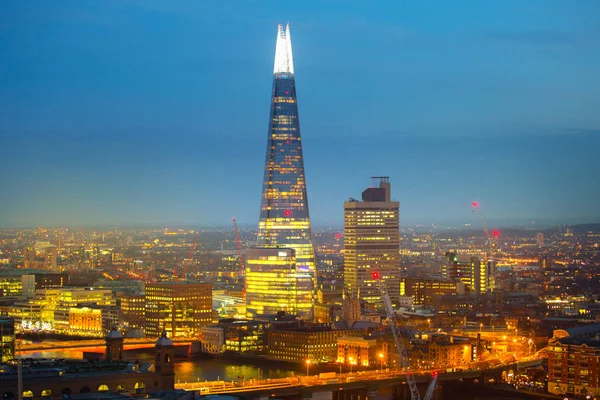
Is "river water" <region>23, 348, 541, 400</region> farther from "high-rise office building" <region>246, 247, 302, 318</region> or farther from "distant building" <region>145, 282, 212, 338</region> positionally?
"high-rise office building" <region>246, 247, 302, 318</region>

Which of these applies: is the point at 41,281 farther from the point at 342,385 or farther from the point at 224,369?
the point at 342,385

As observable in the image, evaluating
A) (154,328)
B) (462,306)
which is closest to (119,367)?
(154,328)

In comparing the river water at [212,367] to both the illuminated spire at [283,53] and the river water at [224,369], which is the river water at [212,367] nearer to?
the river water at [224,369]

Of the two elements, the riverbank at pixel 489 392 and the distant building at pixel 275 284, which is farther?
the distant building at pixel 275 284

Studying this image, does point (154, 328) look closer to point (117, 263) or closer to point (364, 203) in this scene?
point (364, 203)

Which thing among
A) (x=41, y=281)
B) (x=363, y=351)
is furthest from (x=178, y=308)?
(x=41, y=281)

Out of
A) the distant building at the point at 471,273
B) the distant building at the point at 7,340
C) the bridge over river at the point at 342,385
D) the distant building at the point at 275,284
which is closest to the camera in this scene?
the bridge over river at the point at 342,385

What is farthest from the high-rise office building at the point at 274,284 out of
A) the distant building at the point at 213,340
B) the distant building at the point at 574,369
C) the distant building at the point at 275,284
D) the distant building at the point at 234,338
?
the distant building at the point at 574,369
